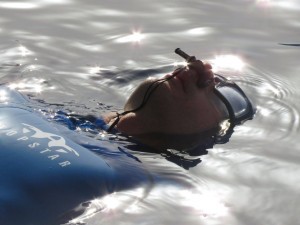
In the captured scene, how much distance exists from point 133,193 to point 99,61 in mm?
3101

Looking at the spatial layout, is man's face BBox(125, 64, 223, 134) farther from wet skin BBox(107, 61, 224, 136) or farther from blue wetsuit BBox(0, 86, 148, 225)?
blue wetsuit BBox(0, 86, 148, 225)

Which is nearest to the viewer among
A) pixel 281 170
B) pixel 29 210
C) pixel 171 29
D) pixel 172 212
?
pixel 29 210

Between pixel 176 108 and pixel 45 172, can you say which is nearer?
pixel 45 172

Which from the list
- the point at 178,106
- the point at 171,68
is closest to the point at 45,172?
the point at 178,106

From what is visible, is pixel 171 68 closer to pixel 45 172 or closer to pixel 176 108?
pixel 176 108

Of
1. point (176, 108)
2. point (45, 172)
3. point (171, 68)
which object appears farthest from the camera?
point (171, 68)

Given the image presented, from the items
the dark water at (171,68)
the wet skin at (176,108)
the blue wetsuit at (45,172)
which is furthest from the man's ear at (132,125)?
the blue wetsuit at (45,172)

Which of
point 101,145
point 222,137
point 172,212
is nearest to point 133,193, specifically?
point 172,212

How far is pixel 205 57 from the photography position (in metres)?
6.64

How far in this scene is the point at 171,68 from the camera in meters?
6.34

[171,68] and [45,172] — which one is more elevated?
[171,68]

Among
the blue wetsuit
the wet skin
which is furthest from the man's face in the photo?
the blue wetsuit

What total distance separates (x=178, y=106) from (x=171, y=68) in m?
2.23

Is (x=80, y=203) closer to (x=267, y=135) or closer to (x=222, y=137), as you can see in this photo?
(x=222, y=137)
